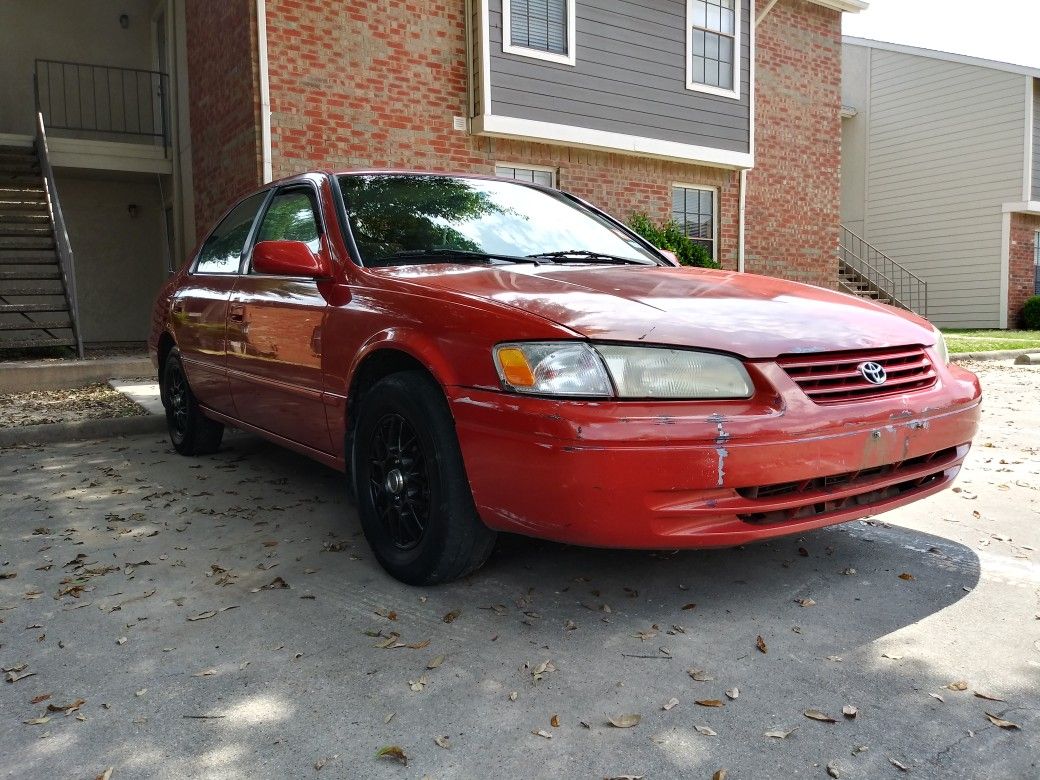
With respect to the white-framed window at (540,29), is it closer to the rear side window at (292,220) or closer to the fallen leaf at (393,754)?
the rear side window at (292,220)

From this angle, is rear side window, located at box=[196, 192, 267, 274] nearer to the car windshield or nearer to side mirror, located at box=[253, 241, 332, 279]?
the car windshield

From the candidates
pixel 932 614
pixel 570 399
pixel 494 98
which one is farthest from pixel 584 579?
pixel 494 98

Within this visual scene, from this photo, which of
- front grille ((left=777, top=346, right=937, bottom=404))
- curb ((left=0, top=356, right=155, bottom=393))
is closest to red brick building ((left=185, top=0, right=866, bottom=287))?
curb ((left=0, top=356, right=155, bottom=393))

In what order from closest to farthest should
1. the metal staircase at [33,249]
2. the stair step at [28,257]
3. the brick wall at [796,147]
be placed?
1. the metal staircase at [33,249]
2. the stair step at [28,257]
3. the brick wall at [796,147]

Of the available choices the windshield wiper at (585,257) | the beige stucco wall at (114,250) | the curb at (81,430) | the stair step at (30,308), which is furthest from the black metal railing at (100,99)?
the windshield wiper at (585,257)

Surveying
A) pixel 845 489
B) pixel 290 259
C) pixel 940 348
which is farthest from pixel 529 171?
pixel 845 489

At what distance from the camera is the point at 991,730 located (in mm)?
2125

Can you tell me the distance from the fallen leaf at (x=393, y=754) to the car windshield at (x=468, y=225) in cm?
202

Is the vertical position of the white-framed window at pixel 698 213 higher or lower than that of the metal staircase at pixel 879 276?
higher

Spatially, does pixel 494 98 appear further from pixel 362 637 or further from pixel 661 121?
pixel 362 637

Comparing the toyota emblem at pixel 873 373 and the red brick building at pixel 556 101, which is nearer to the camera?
the toyota emblem at pixel 873 373

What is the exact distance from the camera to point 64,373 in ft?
28.7

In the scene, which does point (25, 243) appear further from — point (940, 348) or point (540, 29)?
point (940, 348)

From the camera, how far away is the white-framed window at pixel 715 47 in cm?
1333
